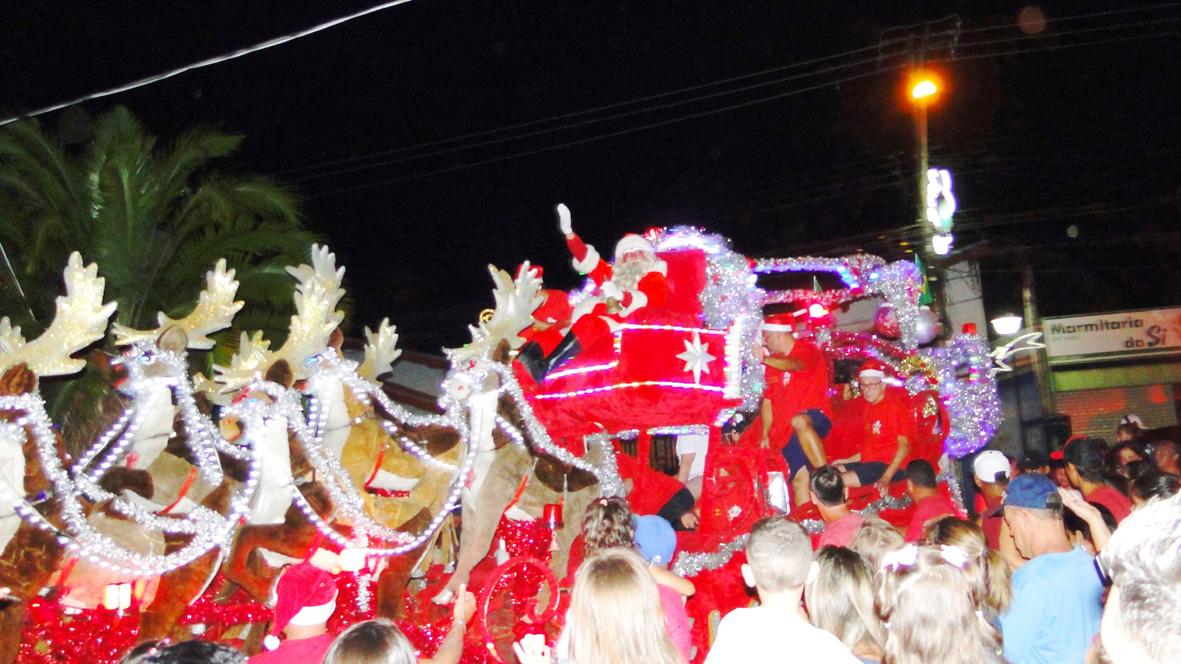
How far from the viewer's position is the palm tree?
1355 cm

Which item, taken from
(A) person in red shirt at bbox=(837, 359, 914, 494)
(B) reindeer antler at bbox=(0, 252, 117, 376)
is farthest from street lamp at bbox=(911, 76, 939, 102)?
(B) reindeer antler at bbox=(0, 252, 117, 376)

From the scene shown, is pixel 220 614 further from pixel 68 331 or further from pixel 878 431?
pixel 878 431

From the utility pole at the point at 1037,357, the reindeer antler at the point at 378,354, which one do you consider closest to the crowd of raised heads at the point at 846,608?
the reindeer antler at the point at 378,354

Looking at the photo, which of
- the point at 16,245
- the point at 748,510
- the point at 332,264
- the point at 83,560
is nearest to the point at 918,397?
the point at 748,510

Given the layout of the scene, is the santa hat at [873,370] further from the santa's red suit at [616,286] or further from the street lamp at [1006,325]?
the street lamp at [1006,325]

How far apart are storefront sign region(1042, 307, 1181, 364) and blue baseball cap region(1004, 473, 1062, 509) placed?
1949cm

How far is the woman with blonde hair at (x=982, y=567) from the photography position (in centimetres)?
413

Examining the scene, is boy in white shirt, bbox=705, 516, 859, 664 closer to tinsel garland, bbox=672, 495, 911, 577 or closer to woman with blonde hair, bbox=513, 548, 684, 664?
woman with blonde hair, bbox=513, 548, 684, 664

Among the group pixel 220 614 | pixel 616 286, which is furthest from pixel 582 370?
pixel 220 614

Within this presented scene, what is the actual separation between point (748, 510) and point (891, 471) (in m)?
1.89

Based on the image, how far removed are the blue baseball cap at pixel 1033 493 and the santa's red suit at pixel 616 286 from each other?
11.9 ft

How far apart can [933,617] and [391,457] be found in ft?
21.0

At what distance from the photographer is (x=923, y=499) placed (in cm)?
777

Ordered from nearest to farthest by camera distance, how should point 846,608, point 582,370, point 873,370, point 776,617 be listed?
point 776,617
point 846,608
point 582,370
point 873,370
